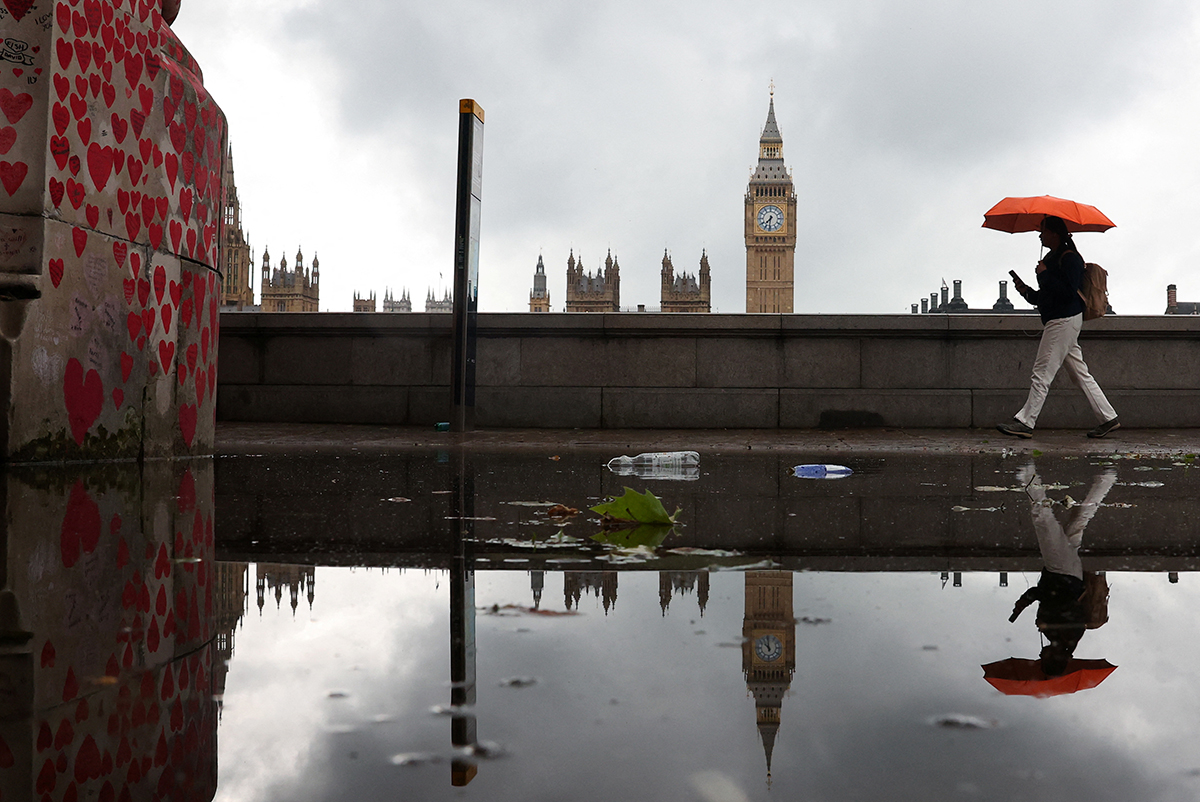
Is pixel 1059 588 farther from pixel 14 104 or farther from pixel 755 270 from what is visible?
pixel 755 270

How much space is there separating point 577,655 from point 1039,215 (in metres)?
9.69

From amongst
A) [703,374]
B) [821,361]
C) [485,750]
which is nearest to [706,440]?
[703,374]

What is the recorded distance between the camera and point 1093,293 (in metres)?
8.99

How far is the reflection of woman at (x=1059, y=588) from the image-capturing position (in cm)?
164

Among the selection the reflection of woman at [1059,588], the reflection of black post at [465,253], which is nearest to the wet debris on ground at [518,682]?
the reflection of woman at [1059,588]

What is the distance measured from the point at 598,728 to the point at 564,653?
0.37m

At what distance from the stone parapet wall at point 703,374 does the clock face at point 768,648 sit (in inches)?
363

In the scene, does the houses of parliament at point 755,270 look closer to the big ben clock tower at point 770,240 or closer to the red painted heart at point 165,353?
the big ben clock tower at point 770,240

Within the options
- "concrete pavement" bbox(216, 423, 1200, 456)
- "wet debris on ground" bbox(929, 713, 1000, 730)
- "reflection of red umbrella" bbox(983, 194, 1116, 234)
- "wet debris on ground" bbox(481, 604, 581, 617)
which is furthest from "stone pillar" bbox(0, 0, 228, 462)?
"reflection of red umbrella" bbox(983, 194, 1116, 234)

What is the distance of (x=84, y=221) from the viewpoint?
14.8 ft

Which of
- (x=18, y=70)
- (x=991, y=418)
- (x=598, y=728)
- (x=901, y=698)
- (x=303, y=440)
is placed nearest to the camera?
(x=598, y=728)

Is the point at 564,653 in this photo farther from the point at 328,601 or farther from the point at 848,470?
the point at 848,470

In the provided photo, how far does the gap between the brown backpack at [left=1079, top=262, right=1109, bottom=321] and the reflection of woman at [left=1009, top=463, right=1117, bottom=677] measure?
19.1ft

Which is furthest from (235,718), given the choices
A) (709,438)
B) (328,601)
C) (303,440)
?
(709,438)
